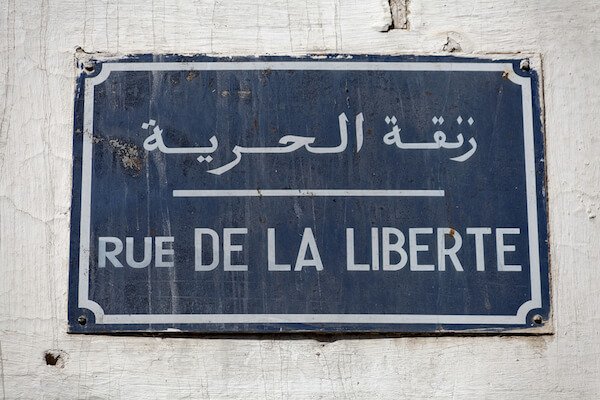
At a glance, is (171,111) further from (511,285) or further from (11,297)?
(511,285)

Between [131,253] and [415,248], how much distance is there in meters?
0.62

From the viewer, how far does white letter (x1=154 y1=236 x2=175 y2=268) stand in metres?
2.00

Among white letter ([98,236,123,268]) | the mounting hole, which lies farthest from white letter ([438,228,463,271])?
the mounting hole

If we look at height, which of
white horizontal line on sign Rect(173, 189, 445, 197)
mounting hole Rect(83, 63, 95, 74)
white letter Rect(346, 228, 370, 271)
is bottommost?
white letter Rect(346, 228, 370, 271)

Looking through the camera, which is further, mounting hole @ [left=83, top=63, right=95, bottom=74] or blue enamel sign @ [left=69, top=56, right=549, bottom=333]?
mounting hole @ [left=83, top=63, right=95, bottom=74]

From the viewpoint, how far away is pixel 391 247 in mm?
2004

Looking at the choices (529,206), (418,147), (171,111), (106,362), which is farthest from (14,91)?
(529,206)

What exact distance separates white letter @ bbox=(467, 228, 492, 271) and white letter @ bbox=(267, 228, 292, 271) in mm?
406

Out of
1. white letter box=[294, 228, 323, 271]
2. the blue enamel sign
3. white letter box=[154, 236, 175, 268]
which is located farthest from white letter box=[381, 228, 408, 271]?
white letter box=[154, 236, 175, 268]

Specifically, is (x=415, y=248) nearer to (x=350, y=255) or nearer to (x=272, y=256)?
(x=350, y=255)

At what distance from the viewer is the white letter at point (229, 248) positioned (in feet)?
6.54

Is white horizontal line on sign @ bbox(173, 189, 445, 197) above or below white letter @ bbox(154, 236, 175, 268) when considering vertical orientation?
above

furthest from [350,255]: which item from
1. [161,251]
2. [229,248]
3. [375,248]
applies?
[161,251]

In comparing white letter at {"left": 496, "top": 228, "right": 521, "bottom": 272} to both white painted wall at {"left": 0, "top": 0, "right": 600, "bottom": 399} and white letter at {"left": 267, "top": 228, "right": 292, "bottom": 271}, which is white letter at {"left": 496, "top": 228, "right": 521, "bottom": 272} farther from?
white letter at {"left": 267, "top": 228, "right": 292, "bottom": 271}
